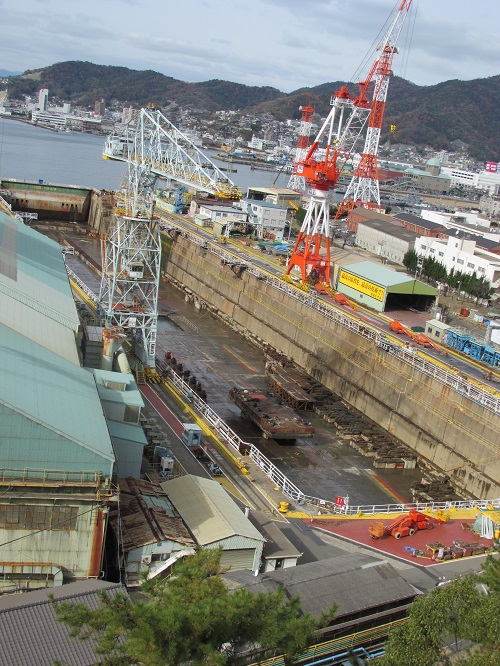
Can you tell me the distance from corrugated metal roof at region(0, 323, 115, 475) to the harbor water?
2456 inches

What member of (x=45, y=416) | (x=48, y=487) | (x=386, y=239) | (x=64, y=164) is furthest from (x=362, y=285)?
(x=64, y=164)

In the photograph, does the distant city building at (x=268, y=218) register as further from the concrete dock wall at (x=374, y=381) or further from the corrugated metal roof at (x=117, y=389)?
the corrugated metal roof at (x=117, y=389)

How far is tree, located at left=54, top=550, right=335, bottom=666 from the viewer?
8383mm

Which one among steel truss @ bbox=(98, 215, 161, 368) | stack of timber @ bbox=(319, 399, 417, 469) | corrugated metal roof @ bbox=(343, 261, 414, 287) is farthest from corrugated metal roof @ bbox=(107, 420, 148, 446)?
corrugated metal roof @ bbox=(343, 261, 414, 287)

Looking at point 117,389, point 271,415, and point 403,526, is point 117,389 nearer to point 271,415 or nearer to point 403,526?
point 403,526

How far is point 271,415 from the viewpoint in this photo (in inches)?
1144

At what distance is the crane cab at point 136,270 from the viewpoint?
32.8m

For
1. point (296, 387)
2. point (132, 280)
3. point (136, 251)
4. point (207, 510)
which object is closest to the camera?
point (207, 510)

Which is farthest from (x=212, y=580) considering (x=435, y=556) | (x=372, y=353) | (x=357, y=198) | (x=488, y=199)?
(x=488, y=199)

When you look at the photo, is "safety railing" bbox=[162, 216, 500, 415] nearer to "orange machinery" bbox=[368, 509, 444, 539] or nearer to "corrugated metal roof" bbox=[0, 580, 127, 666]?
"orange machinery" bbox=[368, 509, 444, 539]

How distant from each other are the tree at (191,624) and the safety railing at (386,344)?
20.8 m

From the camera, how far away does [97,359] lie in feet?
82.8

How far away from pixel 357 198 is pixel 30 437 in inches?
3157

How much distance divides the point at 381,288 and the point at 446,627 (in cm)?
3343
